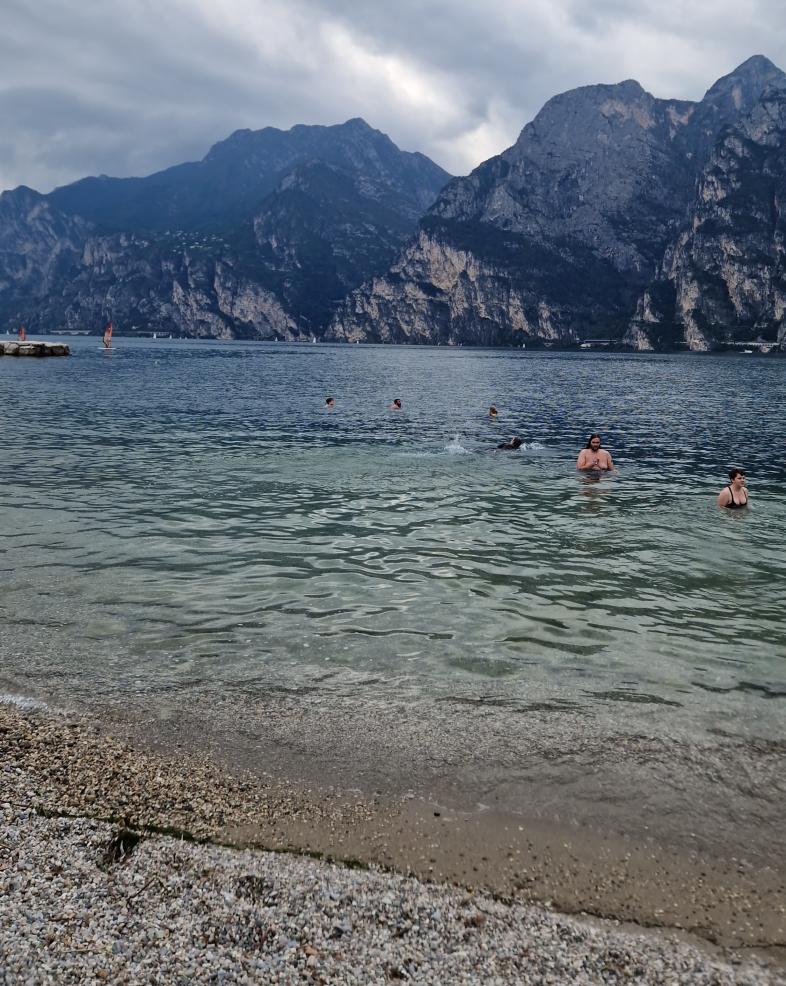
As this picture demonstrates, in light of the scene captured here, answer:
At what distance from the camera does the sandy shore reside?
4531mm

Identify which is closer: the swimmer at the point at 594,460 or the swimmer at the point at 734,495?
the swimmer at the point at 734,495

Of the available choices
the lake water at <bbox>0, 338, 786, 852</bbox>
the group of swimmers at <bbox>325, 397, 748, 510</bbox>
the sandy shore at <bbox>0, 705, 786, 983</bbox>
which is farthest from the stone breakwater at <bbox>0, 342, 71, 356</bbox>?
the sandy shore at <bbox>0, 705, 786, 983</bbox>

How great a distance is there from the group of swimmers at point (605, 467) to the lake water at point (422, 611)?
0.67 m

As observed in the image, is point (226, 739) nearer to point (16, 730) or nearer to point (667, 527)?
point (16, 730)

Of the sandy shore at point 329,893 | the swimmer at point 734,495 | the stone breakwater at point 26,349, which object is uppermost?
the stone breakwater at point 26,349

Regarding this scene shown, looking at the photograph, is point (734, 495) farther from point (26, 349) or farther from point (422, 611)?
point (26, 349)

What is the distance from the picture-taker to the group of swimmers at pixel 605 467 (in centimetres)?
2045

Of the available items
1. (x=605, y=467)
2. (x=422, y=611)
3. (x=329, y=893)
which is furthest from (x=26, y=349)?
(x=329, y=893)

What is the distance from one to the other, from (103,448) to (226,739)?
25.8 m

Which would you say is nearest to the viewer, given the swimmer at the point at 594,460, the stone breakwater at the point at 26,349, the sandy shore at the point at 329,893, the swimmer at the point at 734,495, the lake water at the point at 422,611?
the sandy shore at the point at 329,893

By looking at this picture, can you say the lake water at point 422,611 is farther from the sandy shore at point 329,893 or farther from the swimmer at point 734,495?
the sandy shore at point 329,893

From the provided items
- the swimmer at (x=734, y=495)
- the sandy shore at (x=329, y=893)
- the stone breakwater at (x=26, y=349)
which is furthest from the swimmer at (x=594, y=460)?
the stone breakwater at (x=26, y=349)

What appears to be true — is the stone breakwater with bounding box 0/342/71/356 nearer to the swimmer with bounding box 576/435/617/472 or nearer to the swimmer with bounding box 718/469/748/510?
the swimmer with bounding box 576/435/617/472

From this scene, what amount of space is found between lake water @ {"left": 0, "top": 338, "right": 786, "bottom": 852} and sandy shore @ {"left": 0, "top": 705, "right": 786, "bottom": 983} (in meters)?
0.76
